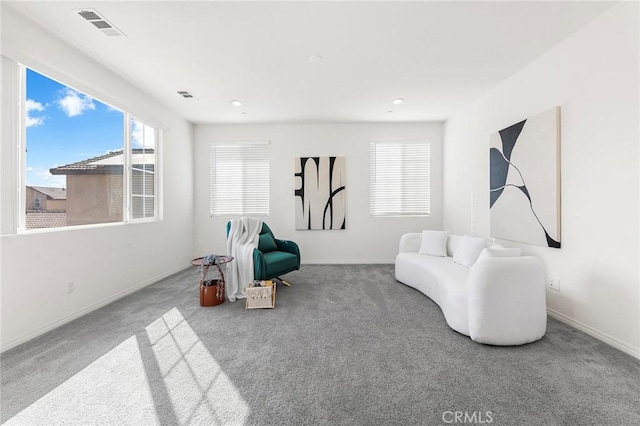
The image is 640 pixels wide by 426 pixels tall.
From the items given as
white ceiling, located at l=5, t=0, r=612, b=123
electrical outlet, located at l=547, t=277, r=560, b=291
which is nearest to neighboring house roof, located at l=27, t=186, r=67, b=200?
white ceiling, located at l=5, t=0, r=612, b=123

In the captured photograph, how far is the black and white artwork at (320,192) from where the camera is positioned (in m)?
5.00

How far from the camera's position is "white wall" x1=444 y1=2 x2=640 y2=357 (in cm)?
200

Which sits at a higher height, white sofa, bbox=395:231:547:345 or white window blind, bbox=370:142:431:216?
white window blind, bbox=370:142:431:216

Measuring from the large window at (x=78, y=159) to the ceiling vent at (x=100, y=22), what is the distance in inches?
28.7

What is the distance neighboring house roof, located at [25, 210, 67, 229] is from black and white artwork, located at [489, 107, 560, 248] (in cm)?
496

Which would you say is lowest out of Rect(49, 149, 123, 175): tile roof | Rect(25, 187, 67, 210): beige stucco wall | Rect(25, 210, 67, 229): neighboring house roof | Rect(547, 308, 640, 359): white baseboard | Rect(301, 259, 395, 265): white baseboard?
Rect(547, 308, 640, 359): white baseboard

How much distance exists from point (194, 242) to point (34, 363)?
3268 millimetres

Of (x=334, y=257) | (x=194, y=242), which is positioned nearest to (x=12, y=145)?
(x=194, y=242)

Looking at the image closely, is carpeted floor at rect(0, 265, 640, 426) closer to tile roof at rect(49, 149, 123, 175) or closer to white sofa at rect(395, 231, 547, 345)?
white sofa at rect(395, 231, 547, 345)

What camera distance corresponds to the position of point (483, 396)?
1.55 meters

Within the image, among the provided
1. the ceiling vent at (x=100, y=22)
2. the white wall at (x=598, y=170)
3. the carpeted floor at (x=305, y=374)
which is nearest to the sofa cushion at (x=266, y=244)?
the carpeted floor at (x=305, y=374)

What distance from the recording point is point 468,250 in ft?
10.4

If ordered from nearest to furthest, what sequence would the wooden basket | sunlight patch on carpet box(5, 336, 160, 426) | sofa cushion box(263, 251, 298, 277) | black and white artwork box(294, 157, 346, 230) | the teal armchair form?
sunlight patch on carpet box(5, 336, 160, 426) → the wooden basket → the teal armchair → sofa cushion box(263, 251, 298, 277) → black and white artwork box(294, 157, 346, 230)

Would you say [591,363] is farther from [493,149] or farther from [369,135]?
[369,135]
